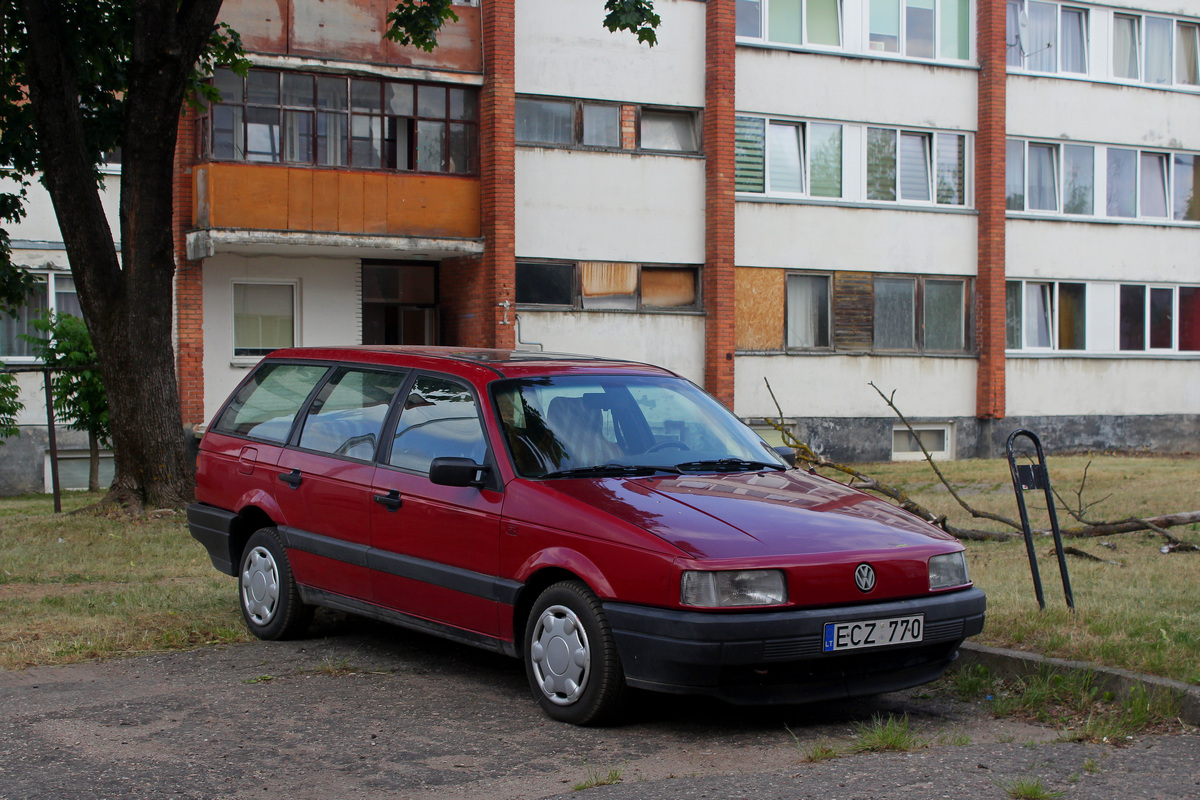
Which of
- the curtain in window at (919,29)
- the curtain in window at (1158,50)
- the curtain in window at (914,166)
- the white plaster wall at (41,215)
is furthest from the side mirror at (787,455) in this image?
the curtain in window at (1158,50)

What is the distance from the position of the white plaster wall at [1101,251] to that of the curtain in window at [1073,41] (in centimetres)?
336

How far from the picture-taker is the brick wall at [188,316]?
20.4 meters

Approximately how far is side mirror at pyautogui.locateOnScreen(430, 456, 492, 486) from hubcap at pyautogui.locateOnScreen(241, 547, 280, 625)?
1.90 metres

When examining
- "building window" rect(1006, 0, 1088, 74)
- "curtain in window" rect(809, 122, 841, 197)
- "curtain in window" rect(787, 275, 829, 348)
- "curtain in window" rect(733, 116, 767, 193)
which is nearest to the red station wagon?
"curtain in window" rect(733, 116, 767, 193)

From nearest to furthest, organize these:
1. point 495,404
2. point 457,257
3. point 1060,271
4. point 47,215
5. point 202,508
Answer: point 495,404, point 202,508, point 47,215, point 457,257, point 1060,271

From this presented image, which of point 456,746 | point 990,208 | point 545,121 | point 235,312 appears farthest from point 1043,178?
point 456,746

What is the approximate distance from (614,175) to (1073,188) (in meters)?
10.7

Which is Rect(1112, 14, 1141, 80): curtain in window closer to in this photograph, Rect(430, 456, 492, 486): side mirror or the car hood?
the car hood

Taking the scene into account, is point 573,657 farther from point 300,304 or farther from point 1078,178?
point 1078,178

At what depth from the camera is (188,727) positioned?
559cm

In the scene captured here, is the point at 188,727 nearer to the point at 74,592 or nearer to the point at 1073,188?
the point at 74,592

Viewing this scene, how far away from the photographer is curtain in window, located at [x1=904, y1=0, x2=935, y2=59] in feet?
84.7

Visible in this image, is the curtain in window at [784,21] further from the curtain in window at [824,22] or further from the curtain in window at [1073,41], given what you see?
the curtain in window at [1073,41]

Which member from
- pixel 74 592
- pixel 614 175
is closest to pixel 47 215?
pixel 614 175
